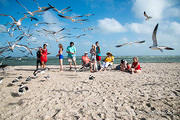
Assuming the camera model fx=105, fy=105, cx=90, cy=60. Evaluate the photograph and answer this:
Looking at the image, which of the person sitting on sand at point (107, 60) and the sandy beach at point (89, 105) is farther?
the person sitting on sand at point (107, 60)

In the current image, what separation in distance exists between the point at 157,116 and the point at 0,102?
4.79 meters

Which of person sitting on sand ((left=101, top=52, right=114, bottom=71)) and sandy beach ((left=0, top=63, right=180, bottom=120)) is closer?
sandy beach ((left=0, top=63, right=180, bottom=120))

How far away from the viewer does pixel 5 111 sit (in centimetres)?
311

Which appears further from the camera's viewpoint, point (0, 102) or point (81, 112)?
point (0, 102)

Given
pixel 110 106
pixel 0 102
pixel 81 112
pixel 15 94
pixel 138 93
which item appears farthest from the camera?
pixel 15 94

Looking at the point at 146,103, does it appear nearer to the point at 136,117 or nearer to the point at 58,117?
the point at 136,117

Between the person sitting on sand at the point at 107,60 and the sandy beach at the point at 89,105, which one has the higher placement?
the person sitting on sand at the point at 107,60

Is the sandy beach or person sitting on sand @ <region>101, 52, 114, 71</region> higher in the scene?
person sitting on sand @ <region>101, 52, 114, 71</region>

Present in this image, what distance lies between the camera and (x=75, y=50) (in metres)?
7.95

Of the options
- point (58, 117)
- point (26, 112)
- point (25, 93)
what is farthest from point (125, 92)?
point (25, 93)

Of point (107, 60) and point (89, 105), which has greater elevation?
point (107, 60)

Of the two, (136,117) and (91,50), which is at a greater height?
(91,50)

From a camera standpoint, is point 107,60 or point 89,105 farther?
point 107,60

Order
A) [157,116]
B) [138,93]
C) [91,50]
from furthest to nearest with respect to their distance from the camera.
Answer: [91,50] < [138,93] < [157,116]
